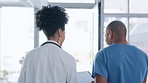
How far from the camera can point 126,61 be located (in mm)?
1896

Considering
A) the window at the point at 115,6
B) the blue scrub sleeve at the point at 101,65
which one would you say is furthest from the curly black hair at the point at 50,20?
the window at the point at 115,6

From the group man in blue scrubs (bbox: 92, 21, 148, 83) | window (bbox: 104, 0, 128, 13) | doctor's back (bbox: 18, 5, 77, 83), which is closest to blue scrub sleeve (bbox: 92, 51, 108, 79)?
man in blue scrubs (bbox: 92, 21, 148, 83)

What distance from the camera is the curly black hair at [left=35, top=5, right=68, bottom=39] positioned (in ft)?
5.42

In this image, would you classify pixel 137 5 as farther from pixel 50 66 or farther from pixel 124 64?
pixel 50 66

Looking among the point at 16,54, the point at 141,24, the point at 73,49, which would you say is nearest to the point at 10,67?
the point at 16,54

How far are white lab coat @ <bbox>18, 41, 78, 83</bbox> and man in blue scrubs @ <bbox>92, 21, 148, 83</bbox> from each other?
13.1 inches

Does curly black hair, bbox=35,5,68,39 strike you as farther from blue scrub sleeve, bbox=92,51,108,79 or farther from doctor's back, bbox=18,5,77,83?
blue scrub sleeve, bbox=92,51,108,79

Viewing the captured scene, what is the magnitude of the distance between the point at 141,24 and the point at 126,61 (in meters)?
2.78

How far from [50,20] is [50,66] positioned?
29 cm

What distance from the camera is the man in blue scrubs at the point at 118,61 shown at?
1.88 m

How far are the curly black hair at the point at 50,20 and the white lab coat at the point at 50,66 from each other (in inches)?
4.3

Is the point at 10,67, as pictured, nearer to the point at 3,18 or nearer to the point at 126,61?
the point at 3,18

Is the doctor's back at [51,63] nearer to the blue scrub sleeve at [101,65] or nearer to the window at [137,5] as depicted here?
the blue scrub sleeve at [101,65]

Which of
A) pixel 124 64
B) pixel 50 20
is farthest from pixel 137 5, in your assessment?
pixel 50 20
